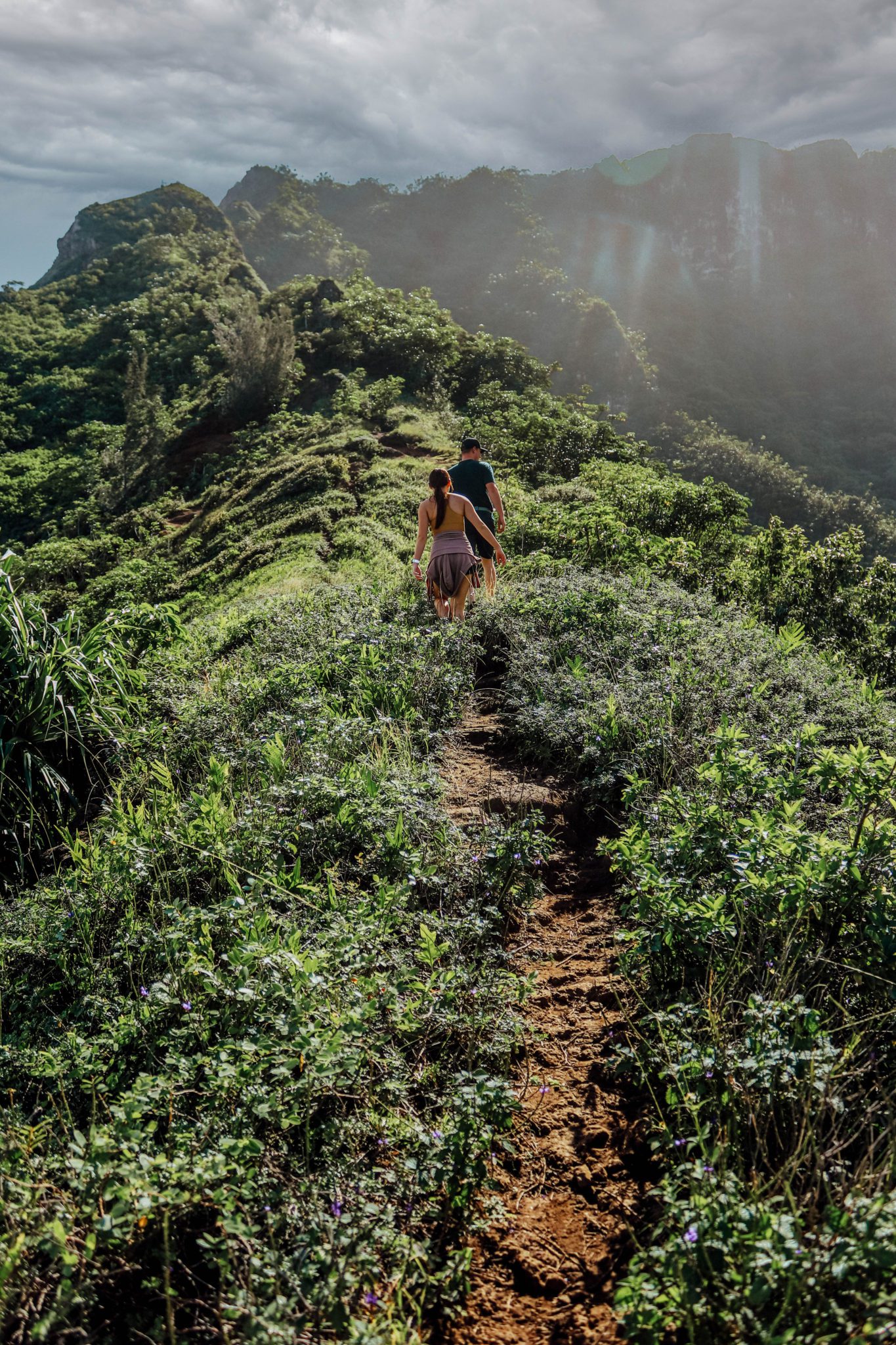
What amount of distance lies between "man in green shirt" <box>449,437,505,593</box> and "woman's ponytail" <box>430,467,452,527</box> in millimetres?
722

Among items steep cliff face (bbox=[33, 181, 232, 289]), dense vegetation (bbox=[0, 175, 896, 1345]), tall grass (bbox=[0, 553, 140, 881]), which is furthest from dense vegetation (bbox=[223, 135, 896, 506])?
tall grass (bbox=[0, 553, 140, 881])

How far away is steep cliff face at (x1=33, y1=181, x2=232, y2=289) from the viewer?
52.3 m

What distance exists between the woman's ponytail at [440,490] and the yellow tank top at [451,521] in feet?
0.07

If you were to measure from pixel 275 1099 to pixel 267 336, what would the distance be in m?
23.3

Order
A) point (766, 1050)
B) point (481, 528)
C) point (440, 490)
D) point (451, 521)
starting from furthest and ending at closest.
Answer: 1. point (481, 528)
2. point (451, 521)
3. point (440, 490)
4. point (766, 1050)

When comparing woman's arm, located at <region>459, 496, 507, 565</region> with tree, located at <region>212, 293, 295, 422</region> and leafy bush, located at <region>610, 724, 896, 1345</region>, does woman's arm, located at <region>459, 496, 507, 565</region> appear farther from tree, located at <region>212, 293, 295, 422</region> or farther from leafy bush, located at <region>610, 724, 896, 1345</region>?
tree, located at <region>212, 293, 295, 422</region>

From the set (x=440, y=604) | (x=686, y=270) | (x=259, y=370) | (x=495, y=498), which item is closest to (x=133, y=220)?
(x=259, y=370)

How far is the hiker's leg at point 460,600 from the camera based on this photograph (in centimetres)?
681

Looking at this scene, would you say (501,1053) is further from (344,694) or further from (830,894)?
(344,694)

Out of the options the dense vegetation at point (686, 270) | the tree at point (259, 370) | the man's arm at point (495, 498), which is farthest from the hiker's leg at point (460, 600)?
the dense vegetation at point (686, 270)

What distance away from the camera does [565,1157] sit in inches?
94.0

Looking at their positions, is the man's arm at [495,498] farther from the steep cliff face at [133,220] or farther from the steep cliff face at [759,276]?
the steep cliff face at [133,220]

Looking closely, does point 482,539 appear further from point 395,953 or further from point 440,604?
point 395,953

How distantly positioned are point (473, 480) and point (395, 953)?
→ 549 centimetres
